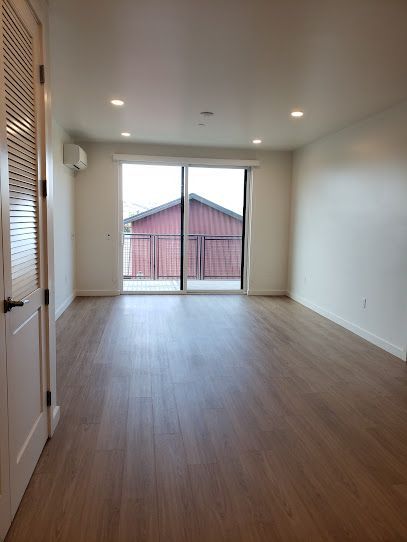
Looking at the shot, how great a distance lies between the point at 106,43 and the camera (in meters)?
2.71

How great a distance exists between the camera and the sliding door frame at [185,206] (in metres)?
6.33

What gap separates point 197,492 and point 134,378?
1.42 meters

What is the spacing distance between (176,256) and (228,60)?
4196 mm

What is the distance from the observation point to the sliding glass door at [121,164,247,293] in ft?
21.7

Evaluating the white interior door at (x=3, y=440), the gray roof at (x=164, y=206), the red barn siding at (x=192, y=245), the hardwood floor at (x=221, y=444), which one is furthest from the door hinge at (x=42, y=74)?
the red barn siding at (x=192, y=245)

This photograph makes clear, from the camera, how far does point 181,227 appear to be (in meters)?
6.74

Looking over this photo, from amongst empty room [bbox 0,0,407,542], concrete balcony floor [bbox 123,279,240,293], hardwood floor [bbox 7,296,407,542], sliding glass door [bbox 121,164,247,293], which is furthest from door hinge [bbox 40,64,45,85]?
concrete balcony floor [bbox 123,279,240,293]

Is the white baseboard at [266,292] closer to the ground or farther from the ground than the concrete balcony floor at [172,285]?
closer to the ground

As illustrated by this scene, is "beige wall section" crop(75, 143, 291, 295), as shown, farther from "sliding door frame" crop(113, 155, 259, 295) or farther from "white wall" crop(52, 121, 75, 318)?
"white wall" crop(52, 121, 75, 318)

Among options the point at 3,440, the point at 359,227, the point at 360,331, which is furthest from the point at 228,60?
the point at 360,331

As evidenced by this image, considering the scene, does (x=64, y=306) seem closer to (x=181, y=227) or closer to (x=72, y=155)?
(x=72, y=155)

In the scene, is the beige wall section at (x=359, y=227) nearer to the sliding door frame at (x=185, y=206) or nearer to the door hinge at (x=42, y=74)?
the sliding door frame at (x=185, y=206)

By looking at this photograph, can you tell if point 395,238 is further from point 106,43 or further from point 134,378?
point 106,43

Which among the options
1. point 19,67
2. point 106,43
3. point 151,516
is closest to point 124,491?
point 151,516
